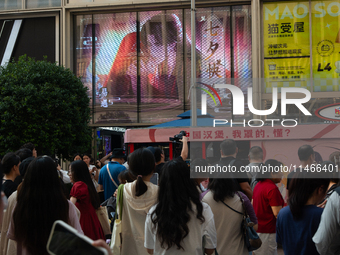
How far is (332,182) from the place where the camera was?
439 cm

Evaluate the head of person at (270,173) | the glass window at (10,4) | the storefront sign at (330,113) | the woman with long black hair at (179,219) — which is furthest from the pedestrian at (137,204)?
the glass window at (10,4)

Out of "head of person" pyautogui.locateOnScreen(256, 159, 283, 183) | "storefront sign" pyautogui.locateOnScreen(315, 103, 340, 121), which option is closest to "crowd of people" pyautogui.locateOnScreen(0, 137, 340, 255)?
"head of person" pyautogui.locateOnScreen(256, 159, 283, 183)

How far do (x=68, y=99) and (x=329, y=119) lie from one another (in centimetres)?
899

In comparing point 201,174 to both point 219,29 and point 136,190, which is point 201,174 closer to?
point 136,190

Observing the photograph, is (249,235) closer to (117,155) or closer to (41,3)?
(117,155)

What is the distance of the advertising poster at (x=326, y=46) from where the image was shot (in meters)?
15.6

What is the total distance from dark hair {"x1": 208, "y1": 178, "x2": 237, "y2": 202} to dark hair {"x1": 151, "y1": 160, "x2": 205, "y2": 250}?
0.71 meters

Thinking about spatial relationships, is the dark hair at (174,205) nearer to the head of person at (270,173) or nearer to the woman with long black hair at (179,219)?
the woman with long black hair at (179,219)

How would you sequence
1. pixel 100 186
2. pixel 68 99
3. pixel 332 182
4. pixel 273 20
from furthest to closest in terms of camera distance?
1. pixel 273 20
2. pixel 68 99
3. pixel 100 186
4. pixel 332 182

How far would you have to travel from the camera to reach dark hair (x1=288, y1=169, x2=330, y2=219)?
3.12m

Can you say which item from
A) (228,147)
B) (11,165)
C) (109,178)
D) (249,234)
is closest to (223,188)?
(249,234)

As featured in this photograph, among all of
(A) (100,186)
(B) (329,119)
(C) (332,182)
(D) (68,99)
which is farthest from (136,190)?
(D) (68,99)

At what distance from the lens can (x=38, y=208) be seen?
9.78ft

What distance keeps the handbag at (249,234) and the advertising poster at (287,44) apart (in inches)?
514
